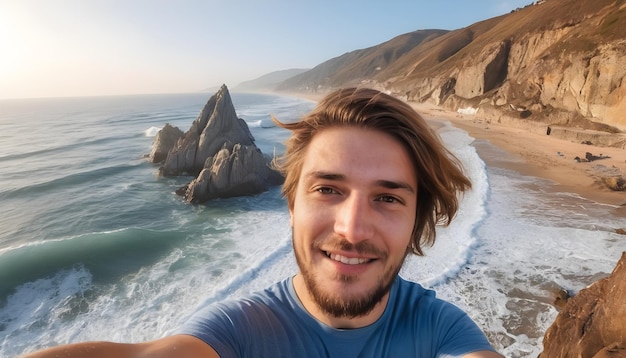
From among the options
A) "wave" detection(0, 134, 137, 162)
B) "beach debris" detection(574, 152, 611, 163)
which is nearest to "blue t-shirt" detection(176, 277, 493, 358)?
"beach debris" detection(574, 152, 611, 163)

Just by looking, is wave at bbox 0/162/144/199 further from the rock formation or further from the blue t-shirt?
the blue t-shirt

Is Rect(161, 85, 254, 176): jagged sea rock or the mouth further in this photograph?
Rect(161, 85, 254, 176): jagged sea rock

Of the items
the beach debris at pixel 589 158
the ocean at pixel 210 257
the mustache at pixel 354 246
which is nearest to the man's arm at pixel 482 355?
the mustache at pixel 354 246

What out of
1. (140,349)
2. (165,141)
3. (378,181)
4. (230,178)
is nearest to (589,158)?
(230,178)

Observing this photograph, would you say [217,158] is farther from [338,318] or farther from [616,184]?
[616,184]

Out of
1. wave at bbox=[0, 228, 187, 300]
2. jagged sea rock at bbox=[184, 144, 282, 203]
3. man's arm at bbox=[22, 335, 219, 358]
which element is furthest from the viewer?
jagged sea rock at bbox=[184, 144, 282, 203]

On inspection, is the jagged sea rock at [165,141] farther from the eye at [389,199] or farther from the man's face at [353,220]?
the eye at [389,199]

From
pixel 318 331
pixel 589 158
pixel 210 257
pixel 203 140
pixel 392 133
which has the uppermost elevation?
pixel 392 133
